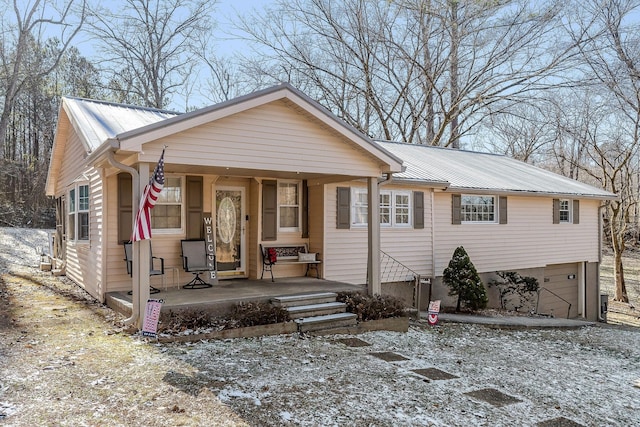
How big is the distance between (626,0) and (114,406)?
18.6 metres

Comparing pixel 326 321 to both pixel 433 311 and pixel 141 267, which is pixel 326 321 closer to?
pixel 433 311

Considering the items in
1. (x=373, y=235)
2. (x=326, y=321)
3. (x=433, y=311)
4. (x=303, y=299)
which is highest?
(x=373, y=235)

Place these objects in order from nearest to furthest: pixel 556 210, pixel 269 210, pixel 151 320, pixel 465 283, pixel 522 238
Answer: pixel 151 320
pixel 269 210
pixel 465 283
pixel 522 238
pixel 556 210

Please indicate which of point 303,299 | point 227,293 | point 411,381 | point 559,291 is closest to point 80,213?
point 227,293

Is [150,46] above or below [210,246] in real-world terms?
above

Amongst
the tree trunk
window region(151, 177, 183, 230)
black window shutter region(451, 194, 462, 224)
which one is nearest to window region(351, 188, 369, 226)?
black window shutter region(451, 194, 462, 224)

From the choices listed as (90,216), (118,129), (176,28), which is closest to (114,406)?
(118,129)

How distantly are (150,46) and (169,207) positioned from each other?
16.8m

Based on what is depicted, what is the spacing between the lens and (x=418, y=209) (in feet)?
37.9

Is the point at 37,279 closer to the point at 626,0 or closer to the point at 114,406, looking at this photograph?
the point at 114,406

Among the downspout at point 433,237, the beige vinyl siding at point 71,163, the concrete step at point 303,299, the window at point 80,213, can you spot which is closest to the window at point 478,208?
the downspout at point 433,237

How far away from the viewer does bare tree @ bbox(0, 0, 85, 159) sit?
778 inches

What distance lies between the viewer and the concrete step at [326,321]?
709 cm

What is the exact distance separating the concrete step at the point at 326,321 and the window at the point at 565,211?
10228 millimetres
